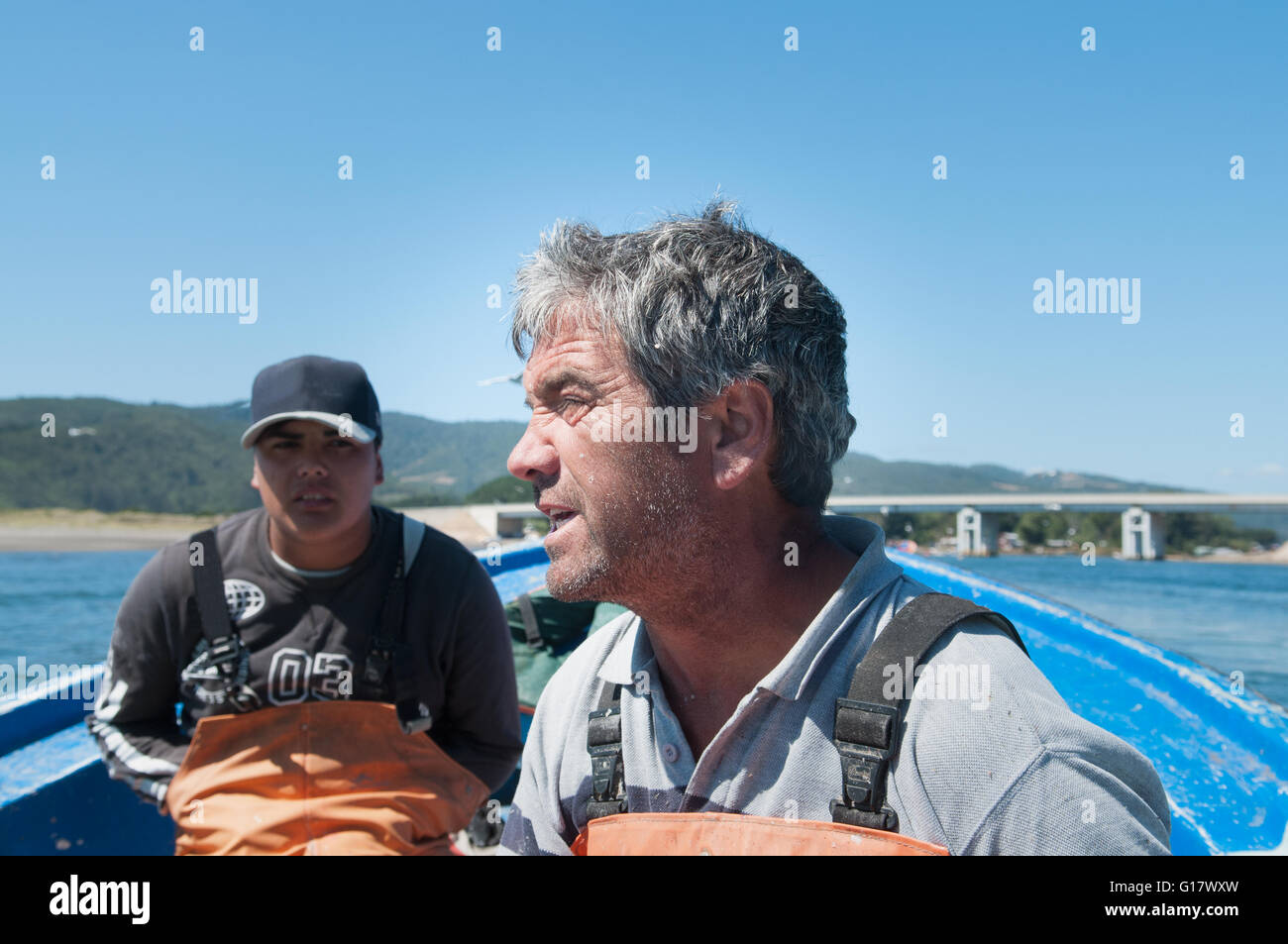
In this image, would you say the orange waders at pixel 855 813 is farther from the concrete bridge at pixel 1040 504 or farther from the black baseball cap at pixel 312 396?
the concrete bridge at pixel 1040 504

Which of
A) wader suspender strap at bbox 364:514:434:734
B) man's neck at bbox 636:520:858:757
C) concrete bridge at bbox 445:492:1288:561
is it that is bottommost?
concrete bridge at bbox 445:492:1288:561

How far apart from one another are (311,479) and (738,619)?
140 cm

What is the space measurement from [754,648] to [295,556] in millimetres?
1448

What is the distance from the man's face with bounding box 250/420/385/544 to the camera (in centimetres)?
226

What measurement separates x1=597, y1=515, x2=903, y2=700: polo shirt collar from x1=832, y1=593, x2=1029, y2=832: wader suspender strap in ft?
0.31

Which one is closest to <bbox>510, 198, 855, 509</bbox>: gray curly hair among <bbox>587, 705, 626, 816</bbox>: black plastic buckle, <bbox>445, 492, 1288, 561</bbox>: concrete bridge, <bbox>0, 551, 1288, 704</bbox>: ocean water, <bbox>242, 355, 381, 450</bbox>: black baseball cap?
<bbox>587, 705, 626, 816</bbox>: black plastic buckle

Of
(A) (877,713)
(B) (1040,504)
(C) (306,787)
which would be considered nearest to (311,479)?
(C) (306,787)

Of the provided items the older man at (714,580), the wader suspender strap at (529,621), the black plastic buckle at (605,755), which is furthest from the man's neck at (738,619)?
the wader suspender strap at (529,621)

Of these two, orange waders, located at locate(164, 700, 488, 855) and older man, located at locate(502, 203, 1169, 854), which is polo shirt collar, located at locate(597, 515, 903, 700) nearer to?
older man, located at locate(502, 203, 1169, 854)

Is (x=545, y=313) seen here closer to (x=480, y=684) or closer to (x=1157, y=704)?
(x=480, y=684)

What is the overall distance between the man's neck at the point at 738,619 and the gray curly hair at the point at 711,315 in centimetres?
14

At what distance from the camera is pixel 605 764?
1.39 m

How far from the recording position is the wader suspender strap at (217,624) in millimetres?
2156

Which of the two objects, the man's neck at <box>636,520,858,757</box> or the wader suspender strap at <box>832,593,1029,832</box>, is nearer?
the wader suspender strap at <box>832,593,1029,832</box>
